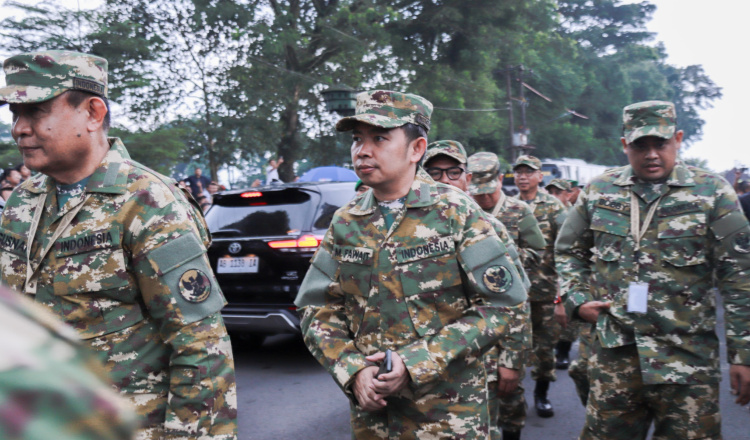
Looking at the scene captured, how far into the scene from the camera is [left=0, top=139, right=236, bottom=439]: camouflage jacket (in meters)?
2.00

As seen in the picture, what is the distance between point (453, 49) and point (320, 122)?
669 cm

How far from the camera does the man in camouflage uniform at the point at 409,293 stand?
246 cm

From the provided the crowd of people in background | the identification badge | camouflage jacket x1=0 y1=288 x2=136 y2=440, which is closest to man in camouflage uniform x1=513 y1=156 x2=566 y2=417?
the identification badge

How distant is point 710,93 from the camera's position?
69500 millimetres

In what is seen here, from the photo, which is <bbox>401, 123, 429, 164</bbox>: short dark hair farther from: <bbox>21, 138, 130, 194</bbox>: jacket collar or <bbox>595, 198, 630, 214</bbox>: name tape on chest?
<bbox>595, 198, 630, 214</bbox>: name tape on chest

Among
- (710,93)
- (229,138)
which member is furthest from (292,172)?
(710,93)

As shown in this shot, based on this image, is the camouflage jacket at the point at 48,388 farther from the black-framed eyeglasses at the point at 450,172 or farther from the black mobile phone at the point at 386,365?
the black-framed eyeglasses at the point at 450,172

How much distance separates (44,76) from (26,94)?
0.08 meters

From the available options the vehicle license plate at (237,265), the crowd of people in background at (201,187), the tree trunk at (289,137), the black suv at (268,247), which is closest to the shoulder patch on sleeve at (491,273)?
the black suv at (268,247)

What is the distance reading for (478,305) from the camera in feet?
8.34

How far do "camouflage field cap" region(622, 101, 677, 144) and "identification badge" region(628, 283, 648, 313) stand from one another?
75 centimetres

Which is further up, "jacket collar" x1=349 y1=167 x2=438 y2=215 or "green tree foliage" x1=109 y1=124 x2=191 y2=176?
"green tree foliage" x1=109 y1=124 x2=191 y2=176

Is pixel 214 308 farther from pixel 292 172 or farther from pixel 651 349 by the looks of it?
pixel 292 172

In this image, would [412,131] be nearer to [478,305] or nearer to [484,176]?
[478,305]
